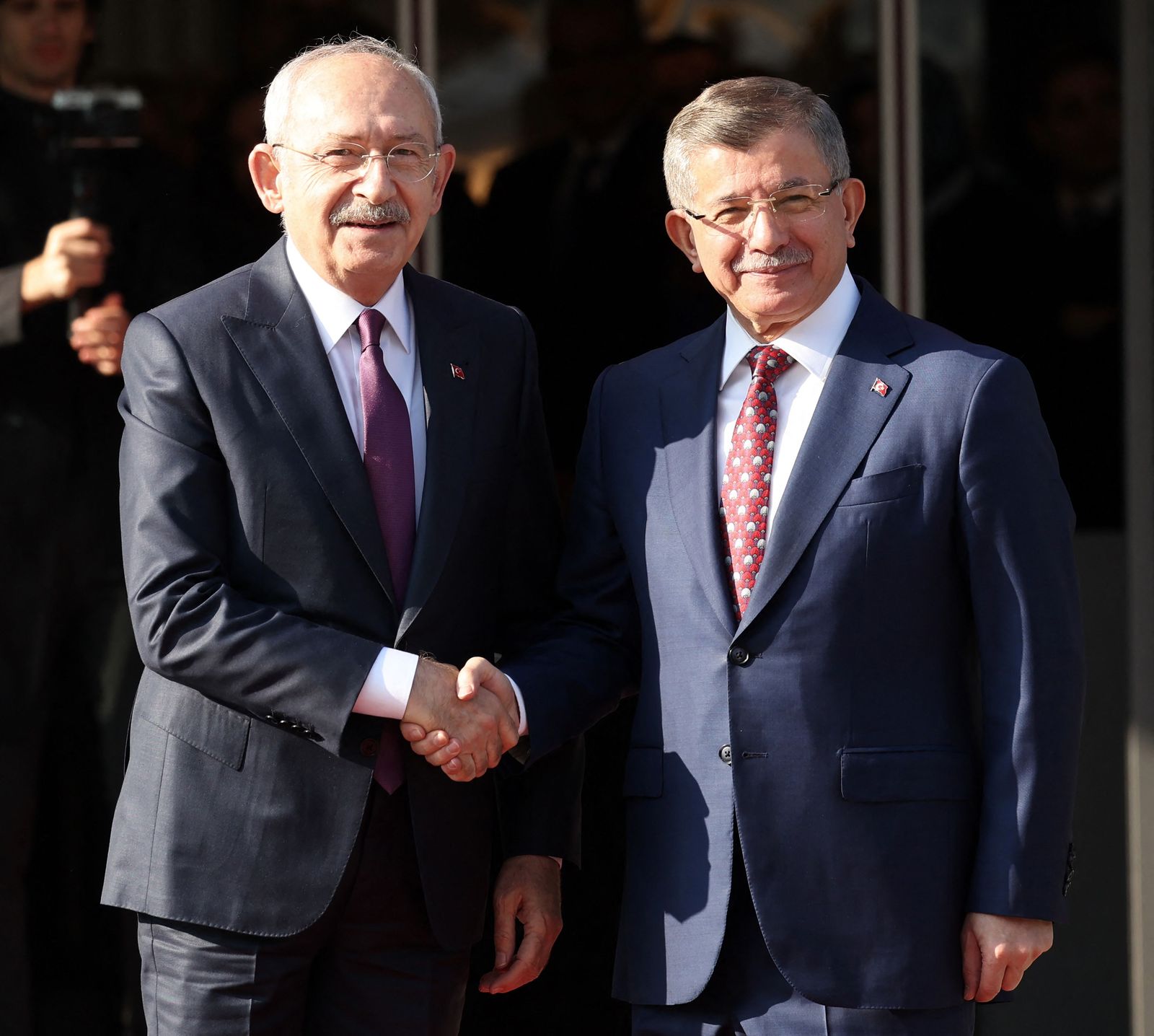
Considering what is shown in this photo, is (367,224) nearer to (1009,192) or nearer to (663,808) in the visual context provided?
(663,808)

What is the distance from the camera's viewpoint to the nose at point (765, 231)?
2.57 metres

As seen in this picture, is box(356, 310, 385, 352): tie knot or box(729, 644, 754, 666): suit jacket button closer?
box(729, 644, 754, 666): suit jacket button

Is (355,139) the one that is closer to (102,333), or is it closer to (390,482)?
(390,482)

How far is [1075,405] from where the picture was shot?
3902 millimetres

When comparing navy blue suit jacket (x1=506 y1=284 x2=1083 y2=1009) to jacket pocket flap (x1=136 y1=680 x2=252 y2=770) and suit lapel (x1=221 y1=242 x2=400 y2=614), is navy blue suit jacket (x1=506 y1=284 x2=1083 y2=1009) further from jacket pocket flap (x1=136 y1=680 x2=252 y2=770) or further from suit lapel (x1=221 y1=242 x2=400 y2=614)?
jacket pocket flap (x1=136 y1=680 x2=252 y2=770)

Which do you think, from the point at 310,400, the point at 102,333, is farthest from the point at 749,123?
the point at 102,333

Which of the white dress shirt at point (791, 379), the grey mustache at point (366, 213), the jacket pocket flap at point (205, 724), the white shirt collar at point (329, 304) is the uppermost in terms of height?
the grey mustache at point (366, 213)

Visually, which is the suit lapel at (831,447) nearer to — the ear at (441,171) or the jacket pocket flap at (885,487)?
the jacket pocket flap at (885,487)

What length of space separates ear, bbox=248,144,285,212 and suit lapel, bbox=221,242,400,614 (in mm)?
178

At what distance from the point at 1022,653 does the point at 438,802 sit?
0.96m

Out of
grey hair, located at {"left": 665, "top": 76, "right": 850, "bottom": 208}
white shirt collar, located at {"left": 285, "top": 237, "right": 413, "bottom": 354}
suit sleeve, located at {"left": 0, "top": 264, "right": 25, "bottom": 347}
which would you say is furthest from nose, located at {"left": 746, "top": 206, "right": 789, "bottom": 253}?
suit sleeve, located at {"left": 0, "top": 264, "right": 25, "bottom": 347}

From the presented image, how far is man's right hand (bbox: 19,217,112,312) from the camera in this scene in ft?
11.7

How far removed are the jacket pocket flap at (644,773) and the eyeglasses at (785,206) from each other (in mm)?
881

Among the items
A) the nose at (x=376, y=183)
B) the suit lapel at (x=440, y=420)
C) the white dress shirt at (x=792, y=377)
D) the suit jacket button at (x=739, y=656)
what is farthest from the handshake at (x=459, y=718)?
the nose at (x=376, y=183)
